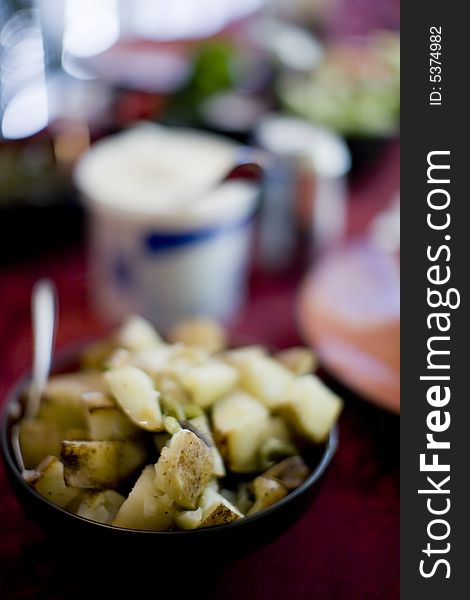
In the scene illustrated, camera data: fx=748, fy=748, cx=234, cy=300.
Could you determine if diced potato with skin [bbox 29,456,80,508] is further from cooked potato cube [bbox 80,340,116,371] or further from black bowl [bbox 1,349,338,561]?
cooked potato cube [bbox 80,340,116,371]

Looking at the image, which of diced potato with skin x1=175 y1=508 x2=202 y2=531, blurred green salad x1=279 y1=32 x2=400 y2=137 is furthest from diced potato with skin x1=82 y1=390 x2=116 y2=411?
blurred green salad x1=279 y1=32 x2=400 y2=137

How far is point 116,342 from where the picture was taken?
2.45ft

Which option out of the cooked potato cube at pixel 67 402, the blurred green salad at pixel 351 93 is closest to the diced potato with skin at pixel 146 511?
the cooked potato cube at pixel 67 402

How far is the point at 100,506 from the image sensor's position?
55 cm

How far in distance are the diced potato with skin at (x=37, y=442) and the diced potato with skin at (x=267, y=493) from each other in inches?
6.4

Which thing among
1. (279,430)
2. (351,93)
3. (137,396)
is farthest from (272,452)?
(351,93)

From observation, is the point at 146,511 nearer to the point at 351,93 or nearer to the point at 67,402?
the point at 67,402

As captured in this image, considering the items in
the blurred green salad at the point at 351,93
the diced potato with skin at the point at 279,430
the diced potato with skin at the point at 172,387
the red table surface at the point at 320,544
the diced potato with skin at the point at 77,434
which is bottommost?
the red table surface at the point at 320,544

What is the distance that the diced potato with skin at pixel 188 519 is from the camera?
1.74ft

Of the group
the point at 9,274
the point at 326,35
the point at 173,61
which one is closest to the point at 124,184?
the point at 9,274

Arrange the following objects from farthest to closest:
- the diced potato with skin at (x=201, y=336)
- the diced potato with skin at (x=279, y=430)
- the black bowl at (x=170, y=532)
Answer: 1. the diced potato with skin at (x=201, y=336)
2. the diced potato with skin at (x=279, y=430)
3. the black bowl at (x=170, y=532)

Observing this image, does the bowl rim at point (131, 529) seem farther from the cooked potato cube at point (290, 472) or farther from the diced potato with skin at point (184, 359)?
the diced potato with skin at point (184, 359)

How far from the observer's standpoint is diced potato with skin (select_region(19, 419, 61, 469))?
0.60 meters

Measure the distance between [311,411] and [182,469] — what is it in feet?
0.46
